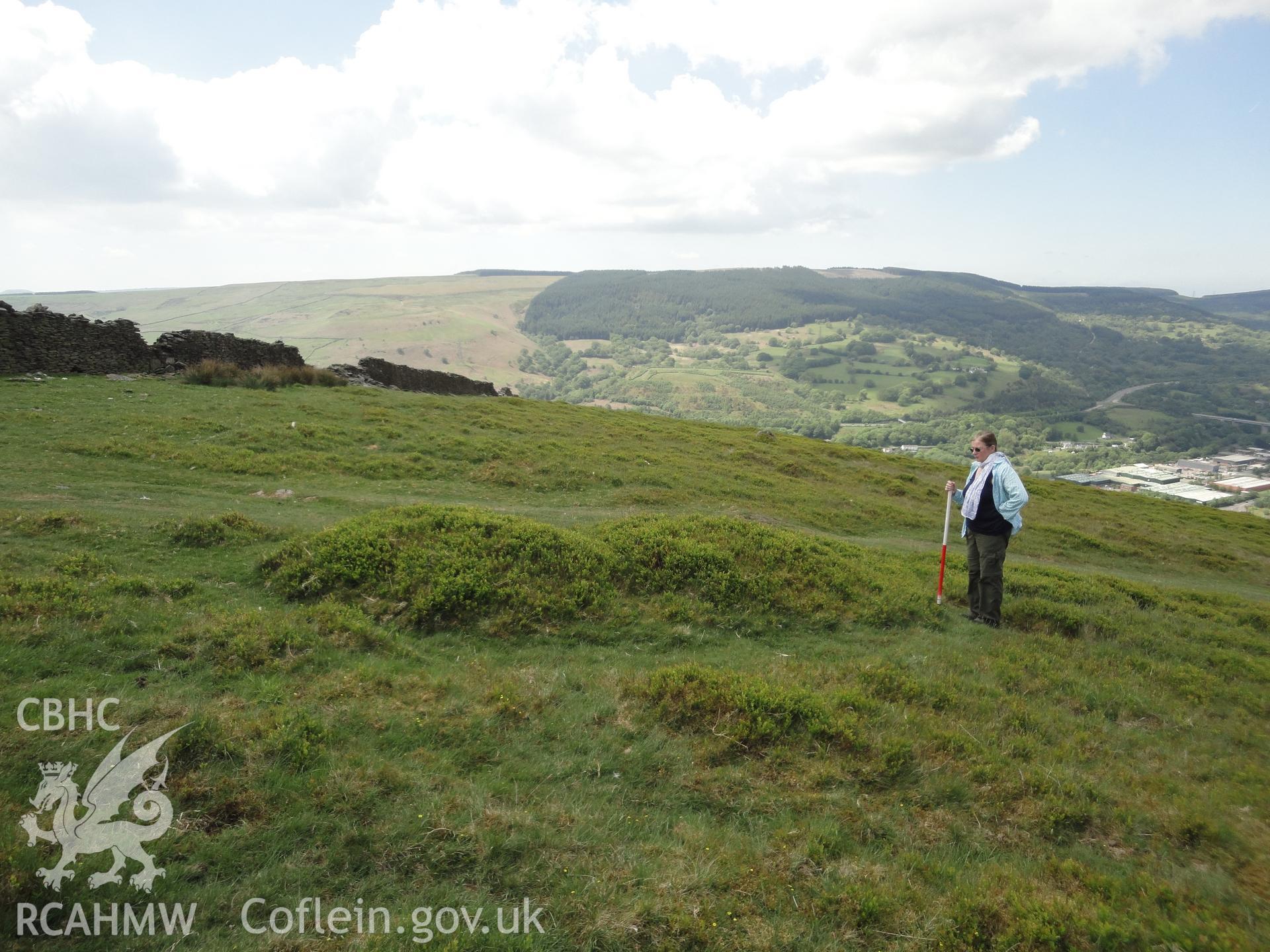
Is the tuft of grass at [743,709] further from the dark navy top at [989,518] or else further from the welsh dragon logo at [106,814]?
the dark navy top at [989,518]

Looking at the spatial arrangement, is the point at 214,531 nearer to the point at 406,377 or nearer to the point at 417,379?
the point at 406,377

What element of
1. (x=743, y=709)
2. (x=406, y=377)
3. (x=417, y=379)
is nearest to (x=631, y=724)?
(x=743, y=709)

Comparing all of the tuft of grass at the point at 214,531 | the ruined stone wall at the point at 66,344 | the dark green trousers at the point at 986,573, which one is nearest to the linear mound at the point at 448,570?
the tuft of grass at the point at 214,531

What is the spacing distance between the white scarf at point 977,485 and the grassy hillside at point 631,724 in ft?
7.13

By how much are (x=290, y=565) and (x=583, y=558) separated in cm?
513

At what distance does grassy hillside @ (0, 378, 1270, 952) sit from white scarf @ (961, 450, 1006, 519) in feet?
7.13

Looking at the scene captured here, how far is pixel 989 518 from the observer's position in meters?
11.9

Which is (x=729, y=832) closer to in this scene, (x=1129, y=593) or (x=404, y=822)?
(x=404, y=822)

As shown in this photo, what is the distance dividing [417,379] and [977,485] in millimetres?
38331

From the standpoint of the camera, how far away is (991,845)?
20.8ft

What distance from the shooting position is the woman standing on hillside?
11492 millimetres

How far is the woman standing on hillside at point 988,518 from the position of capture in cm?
1149

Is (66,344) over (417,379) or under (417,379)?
over

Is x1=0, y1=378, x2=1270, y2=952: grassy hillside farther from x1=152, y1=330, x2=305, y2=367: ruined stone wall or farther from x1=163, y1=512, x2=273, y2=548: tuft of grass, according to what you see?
x1=152, y1=330, x2=305, y2=367: ruined stone wall
